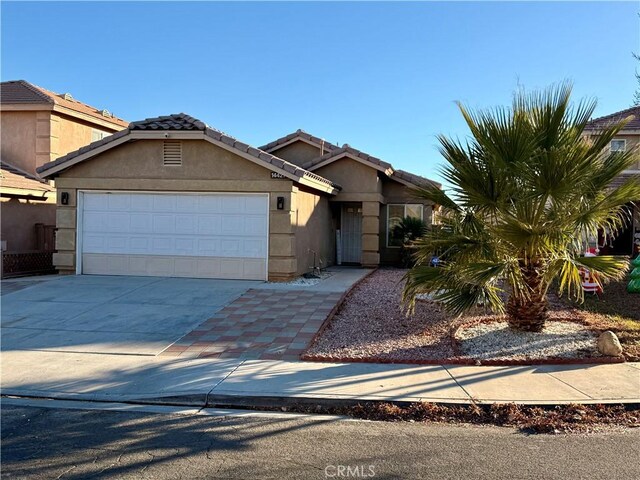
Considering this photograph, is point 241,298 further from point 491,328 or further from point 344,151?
point 344,151

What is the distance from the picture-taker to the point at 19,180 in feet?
52.6

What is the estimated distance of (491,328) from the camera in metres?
8.78

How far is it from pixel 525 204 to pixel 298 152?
563 inches

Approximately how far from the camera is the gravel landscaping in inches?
287

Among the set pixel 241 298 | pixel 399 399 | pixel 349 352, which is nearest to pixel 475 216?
pixel 349 352

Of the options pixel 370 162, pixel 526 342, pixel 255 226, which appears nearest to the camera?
pixel 526 342

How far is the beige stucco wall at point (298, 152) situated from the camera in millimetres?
20641

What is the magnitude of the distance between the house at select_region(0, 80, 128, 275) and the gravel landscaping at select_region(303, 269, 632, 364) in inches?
429

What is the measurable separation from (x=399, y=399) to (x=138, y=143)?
11.0 metres

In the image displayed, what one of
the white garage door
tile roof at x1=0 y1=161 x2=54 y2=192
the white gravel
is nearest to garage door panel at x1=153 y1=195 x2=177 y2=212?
the white garage door

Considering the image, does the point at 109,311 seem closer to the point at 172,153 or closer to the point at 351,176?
the point at 172,153

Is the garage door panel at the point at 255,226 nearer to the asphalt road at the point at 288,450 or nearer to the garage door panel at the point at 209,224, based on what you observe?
the garage door panel at the point at 209,224

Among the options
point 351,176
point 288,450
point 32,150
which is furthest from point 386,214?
point 288,450

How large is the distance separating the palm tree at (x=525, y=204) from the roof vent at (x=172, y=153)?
810 cm
